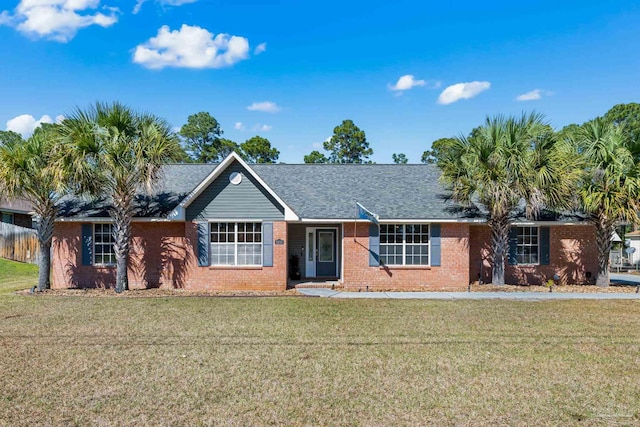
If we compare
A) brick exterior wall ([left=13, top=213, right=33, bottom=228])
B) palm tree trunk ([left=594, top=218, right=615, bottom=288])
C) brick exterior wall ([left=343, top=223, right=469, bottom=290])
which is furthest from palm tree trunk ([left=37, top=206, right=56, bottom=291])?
brick exterior wall ([left=13, top=213, right=33, bottom=228])

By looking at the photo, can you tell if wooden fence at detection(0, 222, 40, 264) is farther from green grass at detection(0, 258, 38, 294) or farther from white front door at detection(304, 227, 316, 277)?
white front door at detection(304, 227, 316, 277)

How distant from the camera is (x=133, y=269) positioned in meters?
17.1

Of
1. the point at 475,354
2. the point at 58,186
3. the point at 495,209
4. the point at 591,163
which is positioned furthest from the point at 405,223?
the point at 58,186

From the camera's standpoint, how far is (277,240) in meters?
16.3

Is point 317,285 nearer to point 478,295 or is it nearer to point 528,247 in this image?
point 478,295

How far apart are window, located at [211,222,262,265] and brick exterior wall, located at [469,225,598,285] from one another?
28.5 feet

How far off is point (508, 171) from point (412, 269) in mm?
5057

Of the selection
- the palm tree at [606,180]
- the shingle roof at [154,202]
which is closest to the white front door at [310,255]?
the shingle roof at [154,202]

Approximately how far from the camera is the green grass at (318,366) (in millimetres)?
5605

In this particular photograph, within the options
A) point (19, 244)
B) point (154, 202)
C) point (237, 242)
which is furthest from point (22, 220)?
point (237, 242)

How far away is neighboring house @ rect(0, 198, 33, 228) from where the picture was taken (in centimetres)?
3142

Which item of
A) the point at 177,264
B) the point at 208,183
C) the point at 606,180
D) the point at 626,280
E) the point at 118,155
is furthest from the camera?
the point at 626,280

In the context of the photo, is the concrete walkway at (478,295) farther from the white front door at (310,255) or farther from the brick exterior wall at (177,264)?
the white front door at (310,255)

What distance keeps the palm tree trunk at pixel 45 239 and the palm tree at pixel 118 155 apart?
150cm
